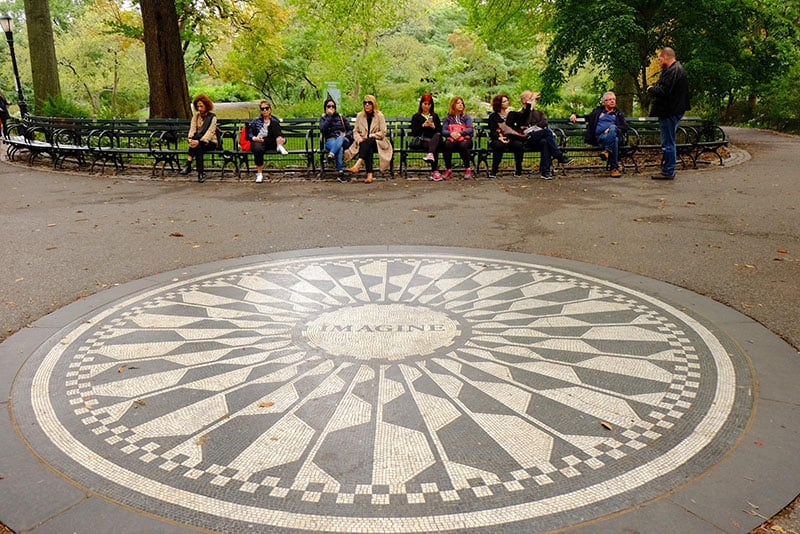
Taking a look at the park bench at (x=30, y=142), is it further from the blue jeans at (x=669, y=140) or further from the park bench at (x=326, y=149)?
the blue jeans at (x=669, y=140)

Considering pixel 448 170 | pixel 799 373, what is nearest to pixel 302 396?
pixel 799 373

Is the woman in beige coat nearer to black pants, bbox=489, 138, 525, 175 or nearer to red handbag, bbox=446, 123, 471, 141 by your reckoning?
red handbag, bbox=446, 123, 471, 141

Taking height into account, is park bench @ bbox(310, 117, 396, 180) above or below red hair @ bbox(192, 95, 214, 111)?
below

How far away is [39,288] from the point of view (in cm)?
578

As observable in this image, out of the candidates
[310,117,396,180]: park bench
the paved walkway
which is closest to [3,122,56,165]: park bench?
[310,117,396,180]: park bench

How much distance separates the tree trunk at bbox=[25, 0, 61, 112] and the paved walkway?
13.5 metres

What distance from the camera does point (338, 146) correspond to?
1227 centimetres

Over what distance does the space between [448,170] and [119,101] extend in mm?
38518

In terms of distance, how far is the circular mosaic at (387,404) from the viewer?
107 inches

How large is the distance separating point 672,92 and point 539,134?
2.41 m

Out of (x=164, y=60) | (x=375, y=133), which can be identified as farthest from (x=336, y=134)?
(x=164, y=60)

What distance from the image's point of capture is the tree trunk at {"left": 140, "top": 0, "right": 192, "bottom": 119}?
1454 cm

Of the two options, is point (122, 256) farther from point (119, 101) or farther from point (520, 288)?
point (119, 101)

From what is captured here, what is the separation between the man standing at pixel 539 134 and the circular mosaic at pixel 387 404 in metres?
7.25
